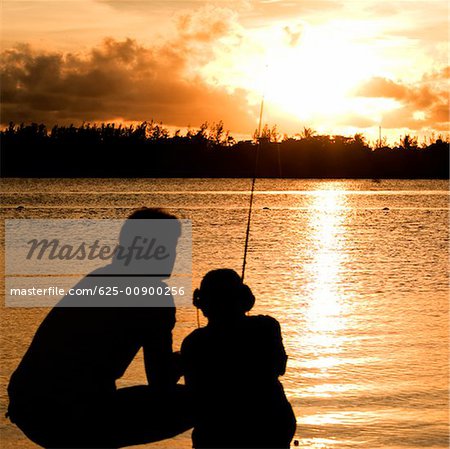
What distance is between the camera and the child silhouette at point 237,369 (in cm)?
400

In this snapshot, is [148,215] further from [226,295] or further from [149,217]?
[226,295]

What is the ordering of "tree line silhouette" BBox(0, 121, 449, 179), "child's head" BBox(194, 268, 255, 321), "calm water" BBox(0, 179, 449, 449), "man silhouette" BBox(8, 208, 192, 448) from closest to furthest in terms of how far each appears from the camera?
"child's head" BBox(194, 268, 255, 321)
"man silhouette" BBox(8, 208, 192, 448)
"calm water" BBox(0, 179, 449, 449)
"tree line silhouette" BBox(0, 121, 449, 179)

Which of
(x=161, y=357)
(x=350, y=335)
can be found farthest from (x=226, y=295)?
(x=350, y=335)

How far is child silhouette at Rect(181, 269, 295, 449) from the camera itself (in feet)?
13.1

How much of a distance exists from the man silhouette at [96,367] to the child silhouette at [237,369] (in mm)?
326

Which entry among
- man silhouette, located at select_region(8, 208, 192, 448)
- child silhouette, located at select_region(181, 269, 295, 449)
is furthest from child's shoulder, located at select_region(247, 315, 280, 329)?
man silhouette, located at select_region(8, 208, 192, 448)

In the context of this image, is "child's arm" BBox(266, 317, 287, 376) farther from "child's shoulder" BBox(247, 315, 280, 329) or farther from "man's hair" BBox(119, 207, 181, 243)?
"man's hair" BBox(119, 207, 181, 243)

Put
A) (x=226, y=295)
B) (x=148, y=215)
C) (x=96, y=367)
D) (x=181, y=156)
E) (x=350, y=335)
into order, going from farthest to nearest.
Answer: (x=181, y=156)
(x=350, y=335)
(x=148, y=215)
(x=96, y=367)
(x=226, y=295)

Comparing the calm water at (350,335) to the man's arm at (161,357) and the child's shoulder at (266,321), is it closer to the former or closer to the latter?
the man's arm at (161,357)

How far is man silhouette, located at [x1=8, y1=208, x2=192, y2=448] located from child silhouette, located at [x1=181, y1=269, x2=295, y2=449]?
1.07 ft

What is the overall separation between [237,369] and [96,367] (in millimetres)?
641

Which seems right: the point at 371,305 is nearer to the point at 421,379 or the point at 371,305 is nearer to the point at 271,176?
the point at 421,379

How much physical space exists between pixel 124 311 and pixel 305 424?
2.29m

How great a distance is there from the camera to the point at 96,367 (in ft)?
14.0
